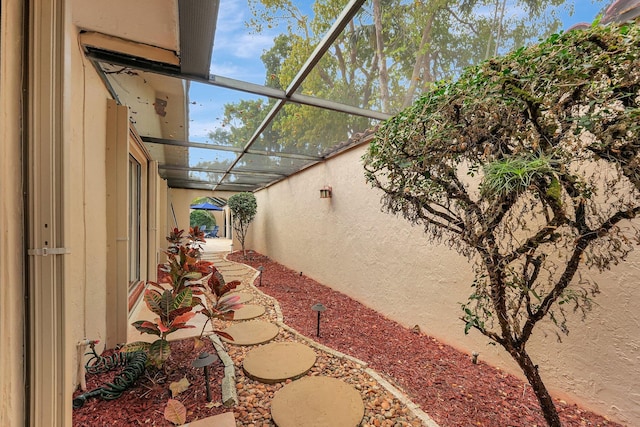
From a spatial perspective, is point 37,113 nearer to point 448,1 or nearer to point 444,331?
point 448,1

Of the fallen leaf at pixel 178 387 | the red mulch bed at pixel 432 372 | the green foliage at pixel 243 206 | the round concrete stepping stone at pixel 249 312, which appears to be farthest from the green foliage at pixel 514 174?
the green foliage at pixel 243 206

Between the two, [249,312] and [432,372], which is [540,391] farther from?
[249,312]

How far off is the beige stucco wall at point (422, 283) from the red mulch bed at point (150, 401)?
2.44 metres

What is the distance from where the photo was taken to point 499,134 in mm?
1445

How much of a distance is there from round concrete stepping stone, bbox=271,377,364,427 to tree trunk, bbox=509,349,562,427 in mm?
Answer: 1144

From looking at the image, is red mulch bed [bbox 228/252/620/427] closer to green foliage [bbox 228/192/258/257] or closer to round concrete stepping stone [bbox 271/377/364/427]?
round concrete stepping stone [bbox 271/377/364/427]

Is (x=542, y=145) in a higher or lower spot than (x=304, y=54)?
lower

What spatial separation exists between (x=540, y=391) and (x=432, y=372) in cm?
91

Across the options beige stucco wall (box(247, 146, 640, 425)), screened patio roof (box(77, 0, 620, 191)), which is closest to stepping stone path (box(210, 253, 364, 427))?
beige stucco wall (box(247, 146, 640, 425))

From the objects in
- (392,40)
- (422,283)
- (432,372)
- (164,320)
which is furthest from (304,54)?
(432,372)

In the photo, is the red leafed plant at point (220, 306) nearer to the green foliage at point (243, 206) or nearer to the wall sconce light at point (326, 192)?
the wall sconce light at point (326, 192)

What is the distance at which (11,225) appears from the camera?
104 centimetres

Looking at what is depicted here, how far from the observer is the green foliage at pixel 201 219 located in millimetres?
19797

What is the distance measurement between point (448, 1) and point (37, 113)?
2.74 meters
